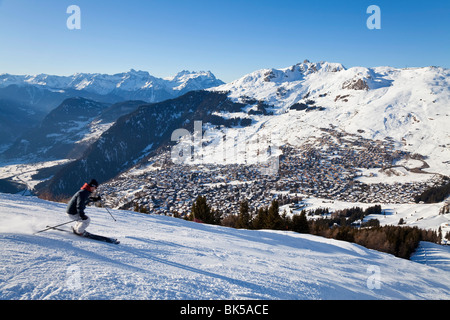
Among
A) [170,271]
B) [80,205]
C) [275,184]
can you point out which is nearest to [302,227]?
[170,271]

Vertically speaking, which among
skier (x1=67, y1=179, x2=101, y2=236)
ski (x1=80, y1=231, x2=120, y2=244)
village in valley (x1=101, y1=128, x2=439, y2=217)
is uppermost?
skier (x1=67, y1=179, x2=101, y2=236)

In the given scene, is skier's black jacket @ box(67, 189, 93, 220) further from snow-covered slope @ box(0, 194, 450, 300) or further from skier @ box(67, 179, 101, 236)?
snow-covered slope @ box(0, 194, 450, 300)

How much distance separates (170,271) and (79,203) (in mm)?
4200

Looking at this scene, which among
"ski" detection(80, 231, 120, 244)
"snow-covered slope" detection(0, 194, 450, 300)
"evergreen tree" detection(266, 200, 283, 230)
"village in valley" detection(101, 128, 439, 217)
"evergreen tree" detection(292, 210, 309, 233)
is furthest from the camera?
"village in valley" detection(101, 128, 439, 217)

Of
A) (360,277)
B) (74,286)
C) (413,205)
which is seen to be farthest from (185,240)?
(413,205)

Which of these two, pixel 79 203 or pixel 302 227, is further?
pixel 302 227

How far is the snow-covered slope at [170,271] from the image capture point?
5.49m

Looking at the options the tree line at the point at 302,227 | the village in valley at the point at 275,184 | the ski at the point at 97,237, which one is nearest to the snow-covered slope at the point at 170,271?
the ski at the point at 97,237

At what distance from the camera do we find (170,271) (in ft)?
23.7

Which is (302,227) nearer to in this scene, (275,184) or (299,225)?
(299,225)

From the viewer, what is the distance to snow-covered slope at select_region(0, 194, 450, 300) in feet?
18.0

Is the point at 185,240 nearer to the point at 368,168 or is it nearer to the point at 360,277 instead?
the point at 360,277

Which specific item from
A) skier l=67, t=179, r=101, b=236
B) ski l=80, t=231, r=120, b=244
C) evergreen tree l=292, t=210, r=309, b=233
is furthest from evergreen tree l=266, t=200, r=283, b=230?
skier l=67, t=179, r=101, b=236

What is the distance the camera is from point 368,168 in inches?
7101
